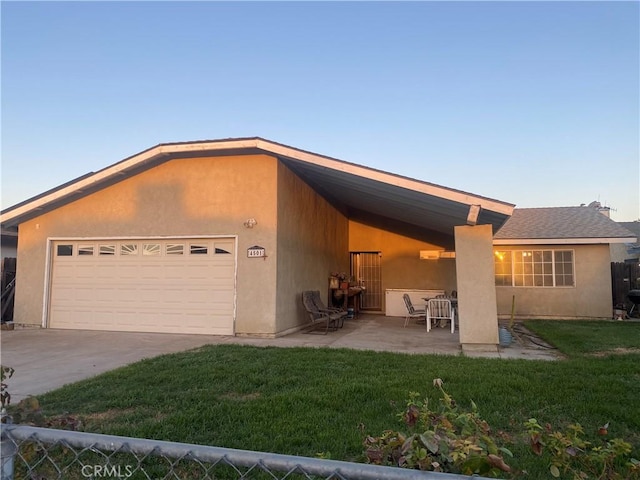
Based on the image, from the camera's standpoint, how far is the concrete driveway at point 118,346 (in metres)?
6.57

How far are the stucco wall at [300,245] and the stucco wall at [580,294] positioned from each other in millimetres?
6981

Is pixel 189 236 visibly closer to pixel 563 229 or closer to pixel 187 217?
pixel 187 217

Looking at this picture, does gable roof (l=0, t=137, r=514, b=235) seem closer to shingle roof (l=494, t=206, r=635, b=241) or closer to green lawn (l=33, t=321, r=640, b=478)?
green lawn (l=33, t=321, r=640, b=478)

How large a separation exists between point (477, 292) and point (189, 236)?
7.04m

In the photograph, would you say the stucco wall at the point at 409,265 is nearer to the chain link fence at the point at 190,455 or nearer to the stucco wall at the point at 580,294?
the stucco wall at the point at 580,294

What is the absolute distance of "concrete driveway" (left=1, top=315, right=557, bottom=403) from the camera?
259 inches

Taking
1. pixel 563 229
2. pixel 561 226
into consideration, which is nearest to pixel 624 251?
pixel 561 226

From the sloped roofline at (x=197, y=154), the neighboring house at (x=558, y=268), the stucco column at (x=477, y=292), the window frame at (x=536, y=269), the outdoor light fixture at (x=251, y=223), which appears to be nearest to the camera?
the sloped roofline at (x=197, y=154)

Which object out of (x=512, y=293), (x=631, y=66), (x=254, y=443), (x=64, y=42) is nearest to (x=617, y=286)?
(x=512, y=293)

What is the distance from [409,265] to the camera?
1605 cm

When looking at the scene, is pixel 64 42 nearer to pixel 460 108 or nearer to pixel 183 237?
pixel 183 237

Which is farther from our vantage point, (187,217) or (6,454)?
(187,217)

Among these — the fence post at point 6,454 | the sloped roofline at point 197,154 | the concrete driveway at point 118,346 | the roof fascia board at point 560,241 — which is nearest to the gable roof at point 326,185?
the sloped roofline at point 197,154

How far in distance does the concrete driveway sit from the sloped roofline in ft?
10.1
